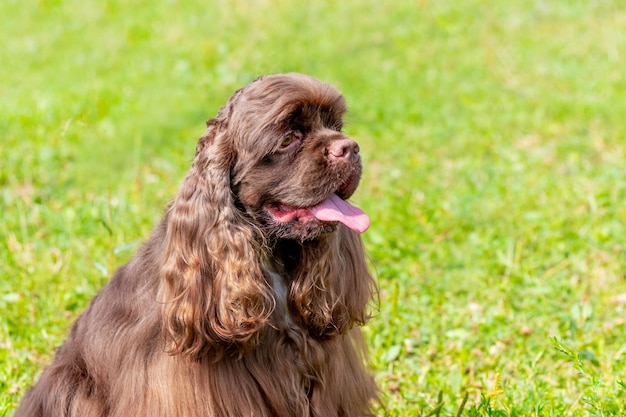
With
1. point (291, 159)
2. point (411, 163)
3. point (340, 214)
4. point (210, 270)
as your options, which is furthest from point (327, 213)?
point (411, 163)

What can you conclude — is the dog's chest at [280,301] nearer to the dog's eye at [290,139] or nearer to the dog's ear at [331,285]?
the dog's ear at [331,285]

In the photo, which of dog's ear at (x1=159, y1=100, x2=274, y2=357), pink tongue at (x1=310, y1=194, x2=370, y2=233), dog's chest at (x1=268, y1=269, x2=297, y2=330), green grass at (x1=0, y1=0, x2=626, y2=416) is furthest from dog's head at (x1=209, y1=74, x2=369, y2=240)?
green grass at (x1=0, y1=0, x2=626, y2=416)

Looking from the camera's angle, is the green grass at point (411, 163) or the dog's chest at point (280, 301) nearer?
the dog's chest at point (280, 301)

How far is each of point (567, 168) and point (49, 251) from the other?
4.74 m

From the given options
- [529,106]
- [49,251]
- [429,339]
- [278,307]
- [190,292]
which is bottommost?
[529,106]

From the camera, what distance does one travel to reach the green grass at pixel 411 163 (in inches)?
211

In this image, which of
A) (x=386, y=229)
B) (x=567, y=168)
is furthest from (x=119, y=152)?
(x=567, y=168)

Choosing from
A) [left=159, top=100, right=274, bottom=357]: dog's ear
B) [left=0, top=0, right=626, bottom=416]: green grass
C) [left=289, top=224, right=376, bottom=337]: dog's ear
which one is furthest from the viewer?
[left=0, top=0, right=626, bottom=416]: green grass

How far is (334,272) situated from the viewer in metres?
3.88

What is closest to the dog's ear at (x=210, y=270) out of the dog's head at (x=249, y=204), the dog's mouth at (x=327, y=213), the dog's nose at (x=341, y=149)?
the dog's head at (x=249, y=204)

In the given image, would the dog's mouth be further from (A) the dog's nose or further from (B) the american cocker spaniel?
(A) the dog's nose

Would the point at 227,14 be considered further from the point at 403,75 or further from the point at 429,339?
the point at 429,339

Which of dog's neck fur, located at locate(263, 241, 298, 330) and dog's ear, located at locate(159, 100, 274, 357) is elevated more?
dog's ear, located at locate(159, 100, 274, 357)

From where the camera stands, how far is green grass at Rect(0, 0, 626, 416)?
211 inches
